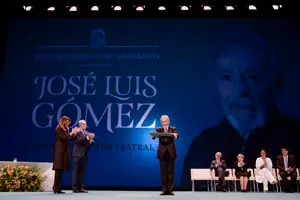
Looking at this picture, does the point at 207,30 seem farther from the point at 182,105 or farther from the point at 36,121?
the point at 36,121

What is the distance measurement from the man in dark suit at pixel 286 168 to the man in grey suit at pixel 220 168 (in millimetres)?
1332

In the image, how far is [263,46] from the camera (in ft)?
32.8

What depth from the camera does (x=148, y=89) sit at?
990cm

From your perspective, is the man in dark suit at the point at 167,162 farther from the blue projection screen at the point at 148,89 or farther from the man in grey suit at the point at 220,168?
the blue projection screen at the point at 148,89

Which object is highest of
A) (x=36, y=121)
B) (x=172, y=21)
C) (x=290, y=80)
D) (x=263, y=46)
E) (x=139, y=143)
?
(x=172, y=21)

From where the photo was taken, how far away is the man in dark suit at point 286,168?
28.1 ft

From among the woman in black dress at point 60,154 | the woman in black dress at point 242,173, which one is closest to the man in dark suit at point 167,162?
the woman in black dress at point 60,154

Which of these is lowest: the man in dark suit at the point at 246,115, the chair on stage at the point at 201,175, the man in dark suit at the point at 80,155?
the chair on stage at the point at 201,175

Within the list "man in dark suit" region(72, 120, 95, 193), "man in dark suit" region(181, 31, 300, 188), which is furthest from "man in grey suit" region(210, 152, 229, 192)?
"man in dark suit" region(72, 120, 95, 193)

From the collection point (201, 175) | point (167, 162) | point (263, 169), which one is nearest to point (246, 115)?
point (263, 169)

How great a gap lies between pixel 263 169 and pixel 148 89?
367cm

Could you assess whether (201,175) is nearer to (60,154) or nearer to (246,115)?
(246,115)

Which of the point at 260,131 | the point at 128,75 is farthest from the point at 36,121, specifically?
the point at 260,131

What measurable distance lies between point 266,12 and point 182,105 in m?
3.60
